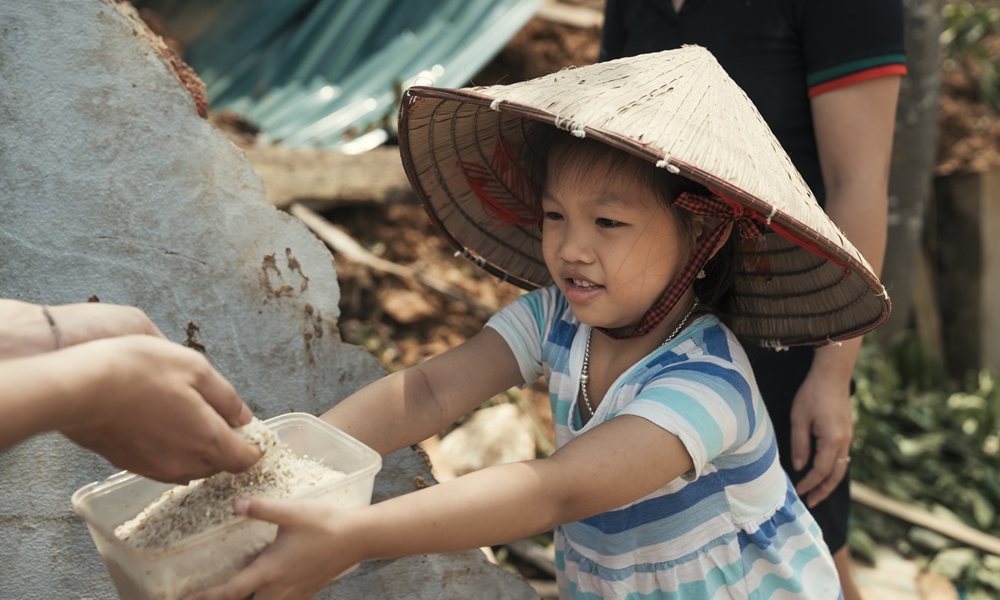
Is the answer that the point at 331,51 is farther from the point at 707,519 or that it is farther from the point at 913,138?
the point at 707,519

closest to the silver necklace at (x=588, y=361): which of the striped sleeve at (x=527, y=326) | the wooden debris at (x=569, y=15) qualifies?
the striped sleeve at (x=527, y=326)

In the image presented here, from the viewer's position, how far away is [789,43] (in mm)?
2135

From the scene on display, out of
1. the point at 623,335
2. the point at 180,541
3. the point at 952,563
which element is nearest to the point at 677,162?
the point at 623,335

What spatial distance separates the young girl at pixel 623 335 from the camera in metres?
1.34

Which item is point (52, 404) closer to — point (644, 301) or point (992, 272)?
point (644, 301)

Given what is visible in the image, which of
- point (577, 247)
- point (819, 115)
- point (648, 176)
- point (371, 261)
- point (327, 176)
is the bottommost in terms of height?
point (371, 261)

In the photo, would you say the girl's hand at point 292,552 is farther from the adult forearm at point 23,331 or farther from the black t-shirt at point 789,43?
the black t-shirt at point 789,43

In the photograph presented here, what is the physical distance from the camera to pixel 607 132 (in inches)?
Result: 54.0

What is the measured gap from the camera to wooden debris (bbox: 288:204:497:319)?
13.0ft

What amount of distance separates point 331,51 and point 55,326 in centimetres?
412

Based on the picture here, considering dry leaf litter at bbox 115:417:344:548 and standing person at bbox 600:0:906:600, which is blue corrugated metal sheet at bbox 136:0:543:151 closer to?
standing person at bbox 600:0:906:600

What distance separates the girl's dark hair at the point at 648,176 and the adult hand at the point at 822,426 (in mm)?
373

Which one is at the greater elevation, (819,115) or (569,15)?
(819,115)

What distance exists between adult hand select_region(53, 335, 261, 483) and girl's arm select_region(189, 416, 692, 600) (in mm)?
112
